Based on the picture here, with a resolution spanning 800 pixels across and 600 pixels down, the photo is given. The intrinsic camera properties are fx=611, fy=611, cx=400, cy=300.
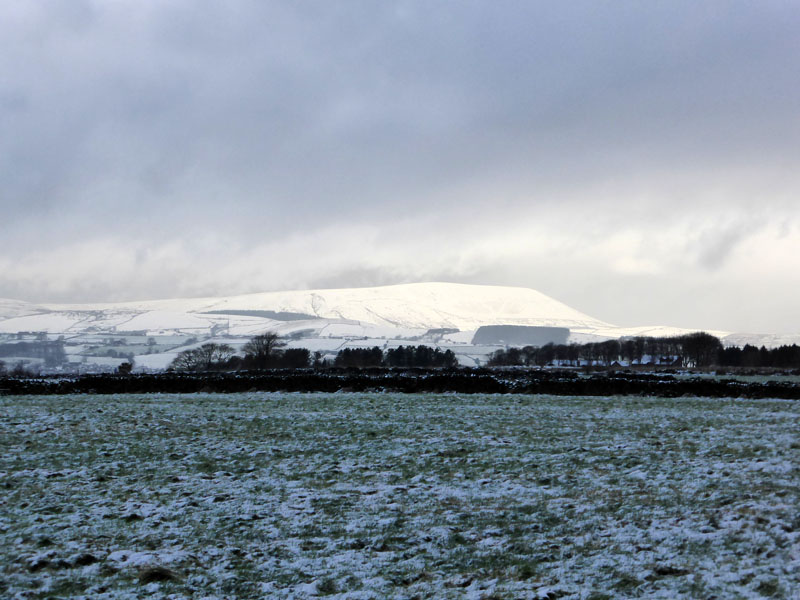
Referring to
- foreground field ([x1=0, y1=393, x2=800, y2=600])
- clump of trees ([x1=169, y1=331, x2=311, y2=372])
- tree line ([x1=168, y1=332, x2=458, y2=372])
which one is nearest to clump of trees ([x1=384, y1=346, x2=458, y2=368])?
tree line ([x1=168, y1=332, x2=458, y2=372])

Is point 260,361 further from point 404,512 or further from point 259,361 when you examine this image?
point 404,512

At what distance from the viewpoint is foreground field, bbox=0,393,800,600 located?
32.4 ft

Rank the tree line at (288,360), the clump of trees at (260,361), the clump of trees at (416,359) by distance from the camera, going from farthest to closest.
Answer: the clump of trees at (416,359), the tree line at (288,360), the clump of trees at (260,361)

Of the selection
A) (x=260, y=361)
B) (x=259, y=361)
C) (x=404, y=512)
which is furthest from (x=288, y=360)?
(x=404, y=512)

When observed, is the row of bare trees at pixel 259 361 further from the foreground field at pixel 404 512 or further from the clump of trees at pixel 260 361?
the foreground field at pixel 404 512

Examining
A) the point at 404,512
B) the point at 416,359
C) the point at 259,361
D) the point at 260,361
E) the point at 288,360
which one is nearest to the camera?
the point at 404,512

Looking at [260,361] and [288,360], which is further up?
[260,361]

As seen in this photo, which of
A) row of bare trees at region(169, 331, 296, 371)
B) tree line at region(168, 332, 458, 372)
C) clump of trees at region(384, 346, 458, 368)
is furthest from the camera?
clump of trees at region(384, 346, 458, 368)

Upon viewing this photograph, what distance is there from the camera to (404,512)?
13656 millimetres

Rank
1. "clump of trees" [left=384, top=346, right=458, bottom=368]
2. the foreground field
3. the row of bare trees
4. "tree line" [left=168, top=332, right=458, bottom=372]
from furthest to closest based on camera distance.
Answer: "clump of trees" [left=384, top=346, right=458, bottom=368] → "tree line" [left=168, top=332, right=458, bottom=372] → the row of bare trees → the foreground field

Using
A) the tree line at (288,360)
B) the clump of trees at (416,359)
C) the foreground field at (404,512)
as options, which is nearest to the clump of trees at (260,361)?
the tree line at (288,360)

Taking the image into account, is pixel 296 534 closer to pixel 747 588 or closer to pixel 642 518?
pixel 642 518

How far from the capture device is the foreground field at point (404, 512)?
9867 millimetres

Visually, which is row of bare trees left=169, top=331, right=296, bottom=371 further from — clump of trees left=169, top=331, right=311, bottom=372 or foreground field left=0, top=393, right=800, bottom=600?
foreground field left=0, top=393, right=800, bottom=600
